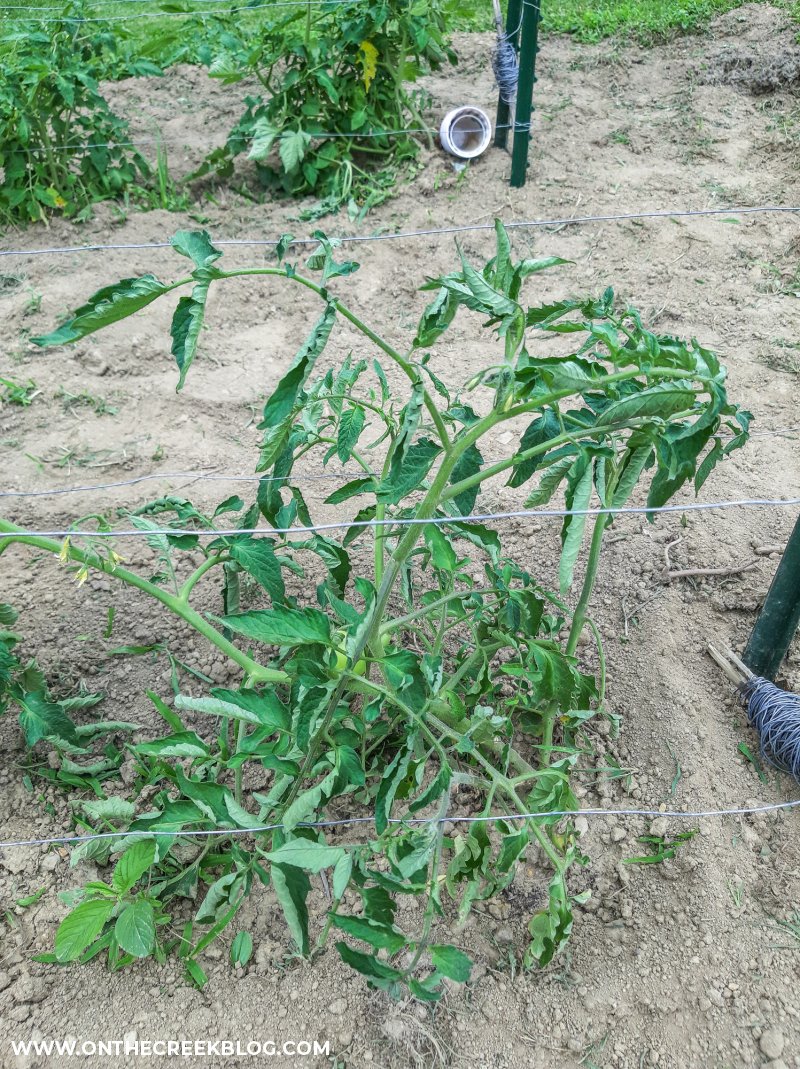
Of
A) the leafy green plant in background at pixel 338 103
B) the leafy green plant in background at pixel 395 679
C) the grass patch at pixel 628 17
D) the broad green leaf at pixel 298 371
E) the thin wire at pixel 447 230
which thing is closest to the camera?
the broad green leaf at pixel 298 371

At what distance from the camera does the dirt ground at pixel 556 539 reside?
5.18 ft

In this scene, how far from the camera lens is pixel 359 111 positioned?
3814 millimetres

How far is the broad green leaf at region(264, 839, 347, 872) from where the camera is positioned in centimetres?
137

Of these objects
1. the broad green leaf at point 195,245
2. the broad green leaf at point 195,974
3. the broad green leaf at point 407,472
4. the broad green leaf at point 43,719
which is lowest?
the broad green leaf at point 195,974

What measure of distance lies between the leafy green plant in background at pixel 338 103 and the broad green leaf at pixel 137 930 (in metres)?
2.96

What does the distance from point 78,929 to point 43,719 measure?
426 millimetres

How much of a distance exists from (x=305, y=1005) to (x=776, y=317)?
2623 mm

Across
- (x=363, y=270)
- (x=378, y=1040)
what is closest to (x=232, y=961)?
(x=378, y=1040)

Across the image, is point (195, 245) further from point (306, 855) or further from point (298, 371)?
point (306, 855)

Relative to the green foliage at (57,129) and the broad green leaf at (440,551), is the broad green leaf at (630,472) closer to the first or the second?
the broad green leaf at (440,551)

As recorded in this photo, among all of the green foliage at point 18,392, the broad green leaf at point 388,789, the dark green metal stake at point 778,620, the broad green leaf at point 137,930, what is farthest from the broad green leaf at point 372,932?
the green foliage at point 18,392

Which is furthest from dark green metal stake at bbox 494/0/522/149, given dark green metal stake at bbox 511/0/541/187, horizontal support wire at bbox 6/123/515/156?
dark green metal stake at bbox 511/0/541/187

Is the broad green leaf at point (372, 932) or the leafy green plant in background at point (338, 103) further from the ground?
the leafy green plant in background at point (338, 103)

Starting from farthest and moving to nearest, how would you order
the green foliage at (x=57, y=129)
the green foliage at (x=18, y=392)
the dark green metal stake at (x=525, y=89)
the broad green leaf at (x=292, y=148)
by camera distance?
the broad green leaf at (x=292, y=148) < the green foliage at (x=57, y=129) < the dark green metal stake at (x=525, y=89) < the green foliage at (x=18, y=392)
